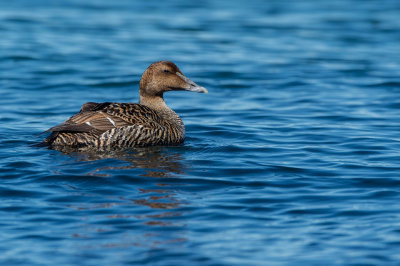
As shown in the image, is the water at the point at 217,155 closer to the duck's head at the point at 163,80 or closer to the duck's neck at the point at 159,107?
the duck's neck at the point at 159,107

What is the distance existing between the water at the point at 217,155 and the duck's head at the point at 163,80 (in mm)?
746

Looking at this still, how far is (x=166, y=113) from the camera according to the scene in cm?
916

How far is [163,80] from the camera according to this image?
9180mm

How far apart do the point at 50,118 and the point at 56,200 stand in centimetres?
427

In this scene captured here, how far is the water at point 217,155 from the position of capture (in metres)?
5.65

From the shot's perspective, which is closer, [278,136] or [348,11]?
[278,136]

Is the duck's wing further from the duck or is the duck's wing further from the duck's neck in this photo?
the duck's neck

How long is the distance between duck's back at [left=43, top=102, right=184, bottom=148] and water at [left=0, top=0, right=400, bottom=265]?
0.20 metres

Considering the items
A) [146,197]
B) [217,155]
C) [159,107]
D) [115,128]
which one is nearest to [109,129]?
[115,128]

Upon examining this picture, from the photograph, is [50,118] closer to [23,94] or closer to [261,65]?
[23,94]

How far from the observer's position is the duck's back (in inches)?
322

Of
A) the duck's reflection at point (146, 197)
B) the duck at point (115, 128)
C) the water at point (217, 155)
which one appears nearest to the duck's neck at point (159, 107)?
the duck at point (115, 128)

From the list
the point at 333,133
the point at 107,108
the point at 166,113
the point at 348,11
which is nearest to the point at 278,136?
the point at 333,133

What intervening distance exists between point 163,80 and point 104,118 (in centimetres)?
123
